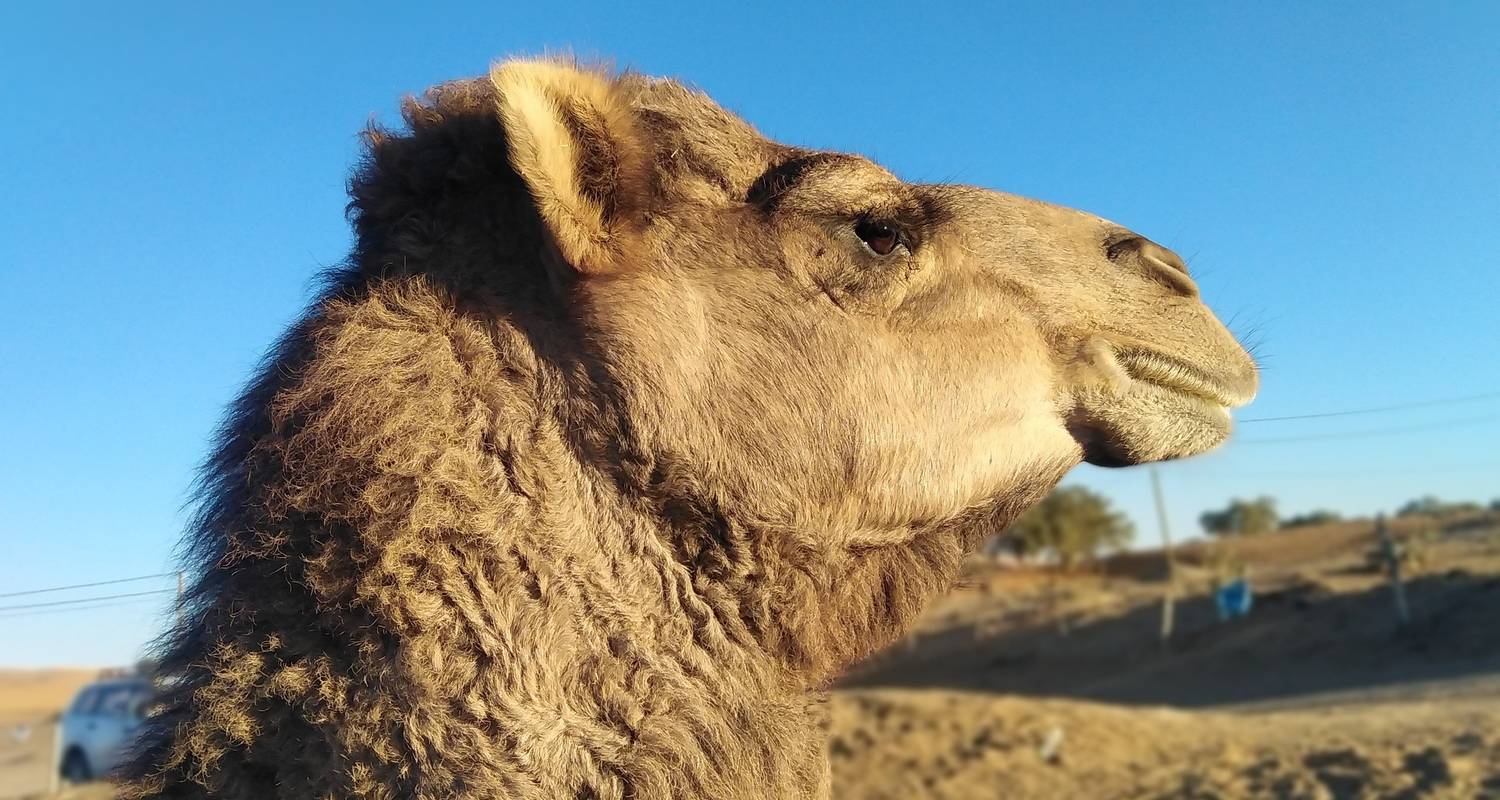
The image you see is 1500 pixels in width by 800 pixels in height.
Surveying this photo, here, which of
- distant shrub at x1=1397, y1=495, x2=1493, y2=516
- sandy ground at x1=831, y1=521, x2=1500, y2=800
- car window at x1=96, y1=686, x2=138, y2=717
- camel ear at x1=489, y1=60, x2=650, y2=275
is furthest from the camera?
distant shrub at x1=1397, y1=495, x2=1493, y2=516

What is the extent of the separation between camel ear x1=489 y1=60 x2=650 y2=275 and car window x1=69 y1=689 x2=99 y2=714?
17.9 m

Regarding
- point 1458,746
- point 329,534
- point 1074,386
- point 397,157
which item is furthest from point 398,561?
point 1458,746

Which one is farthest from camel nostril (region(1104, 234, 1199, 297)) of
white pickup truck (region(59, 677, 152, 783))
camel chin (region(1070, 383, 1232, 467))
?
white pickup truck (region(59, 677, 152, 783))

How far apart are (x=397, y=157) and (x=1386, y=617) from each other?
2688 centimetres

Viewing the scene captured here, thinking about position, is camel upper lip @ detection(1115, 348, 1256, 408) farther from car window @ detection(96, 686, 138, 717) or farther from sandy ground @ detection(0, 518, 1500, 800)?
car window @ detection(96, 686, 138, 717)

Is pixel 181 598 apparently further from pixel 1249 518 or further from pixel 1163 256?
pixel 1249 518

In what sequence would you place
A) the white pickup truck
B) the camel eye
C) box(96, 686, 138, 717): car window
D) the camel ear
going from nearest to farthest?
the camel ear → the camel eye → the white pickup truck → box(96, 686, 138, 717): car window

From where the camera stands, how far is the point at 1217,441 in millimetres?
2920

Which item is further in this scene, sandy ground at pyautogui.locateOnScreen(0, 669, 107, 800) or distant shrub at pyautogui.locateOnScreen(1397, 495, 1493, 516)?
distant shrub at pyautogui.locateOnScreen(1397, 495, 1493, 516)

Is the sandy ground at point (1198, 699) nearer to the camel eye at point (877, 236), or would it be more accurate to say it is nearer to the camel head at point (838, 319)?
the camel head at point (838, 319)

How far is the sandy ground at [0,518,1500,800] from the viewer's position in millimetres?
11594

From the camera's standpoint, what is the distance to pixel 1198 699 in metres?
24.5

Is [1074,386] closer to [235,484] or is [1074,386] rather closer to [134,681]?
[235,484]

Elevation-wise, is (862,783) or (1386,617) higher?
(1386,617)
